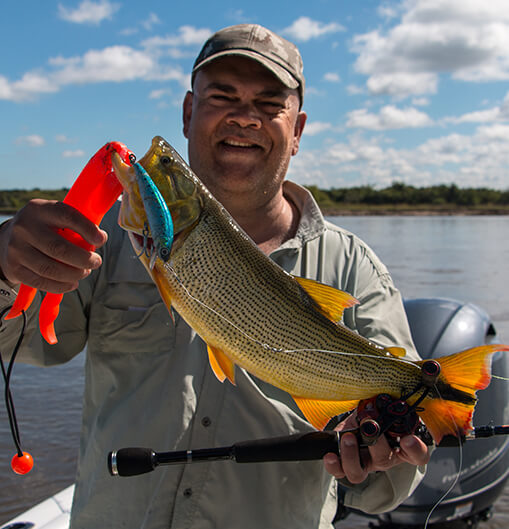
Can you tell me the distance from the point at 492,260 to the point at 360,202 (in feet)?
258

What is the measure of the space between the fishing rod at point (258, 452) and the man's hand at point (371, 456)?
4 centimetres

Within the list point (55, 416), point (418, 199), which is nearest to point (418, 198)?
point (418, 199)

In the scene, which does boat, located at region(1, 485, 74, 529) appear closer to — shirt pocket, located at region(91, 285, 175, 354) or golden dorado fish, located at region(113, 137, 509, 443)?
shirt pocket, located at region(91, 285, 175, 354)

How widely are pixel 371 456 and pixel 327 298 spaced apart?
2.42ft

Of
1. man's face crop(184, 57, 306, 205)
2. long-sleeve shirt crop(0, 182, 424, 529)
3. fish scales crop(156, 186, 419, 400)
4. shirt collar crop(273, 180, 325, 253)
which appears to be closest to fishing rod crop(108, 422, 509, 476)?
fish scales crop(156, 186, 419, 400)

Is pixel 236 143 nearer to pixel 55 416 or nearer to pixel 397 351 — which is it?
pixel 397 351

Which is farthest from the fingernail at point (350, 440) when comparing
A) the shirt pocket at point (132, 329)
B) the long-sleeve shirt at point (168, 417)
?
the shirt pocket at point (132, 329)

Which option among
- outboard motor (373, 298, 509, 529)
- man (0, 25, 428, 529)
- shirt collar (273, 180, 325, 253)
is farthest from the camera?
outboard motor (373, 298, 509, 529)

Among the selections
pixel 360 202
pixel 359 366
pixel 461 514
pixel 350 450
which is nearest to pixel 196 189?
pixel 359 366

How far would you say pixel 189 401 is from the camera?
2.75 meters

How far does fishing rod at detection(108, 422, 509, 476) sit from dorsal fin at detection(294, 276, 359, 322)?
1.61 ft

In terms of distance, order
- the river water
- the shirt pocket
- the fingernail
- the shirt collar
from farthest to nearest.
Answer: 1. the river water
2. the shirt collar
3. the shirt pocket
4. the fingernail

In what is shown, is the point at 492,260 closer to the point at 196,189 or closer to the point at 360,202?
the point at 196,189

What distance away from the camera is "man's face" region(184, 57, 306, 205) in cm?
332
